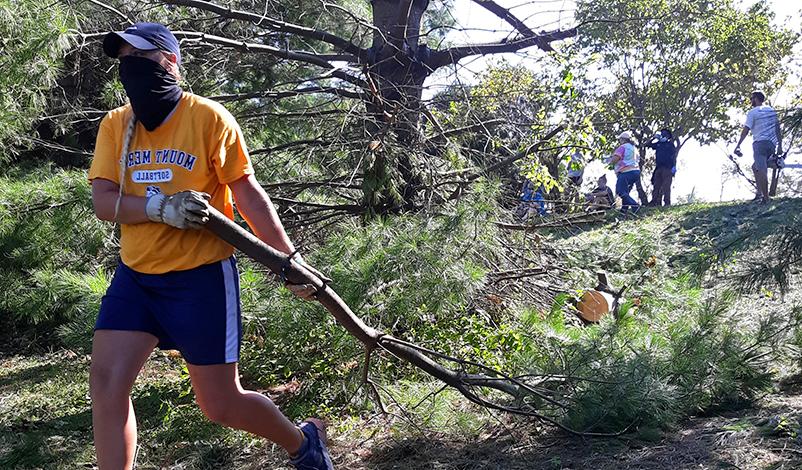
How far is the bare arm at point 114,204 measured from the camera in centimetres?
231

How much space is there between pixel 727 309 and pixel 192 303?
2.86 m

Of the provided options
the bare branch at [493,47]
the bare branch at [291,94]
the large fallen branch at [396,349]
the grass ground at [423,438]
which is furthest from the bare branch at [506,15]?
the large fallen branch at [396,349]

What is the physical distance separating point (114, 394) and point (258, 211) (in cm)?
74

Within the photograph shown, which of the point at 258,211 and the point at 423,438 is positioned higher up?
the point at 258,211

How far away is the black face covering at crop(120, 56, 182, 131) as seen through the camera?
238cm

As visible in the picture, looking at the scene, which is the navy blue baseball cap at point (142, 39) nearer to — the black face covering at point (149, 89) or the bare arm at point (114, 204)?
the black face covering at point (149, 89)

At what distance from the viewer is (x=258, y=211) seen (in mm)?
2455

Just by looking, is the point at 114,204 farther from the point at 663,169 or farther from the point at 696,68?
the point at 696,68

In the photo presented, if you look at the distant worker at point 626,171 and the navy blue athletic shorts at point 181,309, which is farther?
the distant worker at point 626,171

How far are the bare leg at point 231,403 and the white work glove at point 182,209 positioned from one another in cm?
50

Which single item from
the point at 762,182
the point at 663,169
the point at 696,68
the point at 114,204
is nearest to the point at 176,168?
the point at 114,204

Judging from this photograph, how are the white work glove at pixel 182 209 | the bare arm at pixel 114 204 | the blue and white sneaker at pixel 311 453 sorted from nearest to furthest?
the white work glove at pixel 182 209
the bare arm at pixel 114 204
the blue and white sneaker at pixel 311 453

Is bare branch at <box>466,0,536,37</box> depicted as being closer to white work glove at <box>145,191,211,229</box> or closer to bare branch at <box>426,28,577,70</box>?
bare branch at <box>426,28,577,70</box>

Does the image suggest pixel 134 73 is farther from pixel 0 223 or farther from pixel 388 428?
pixel 0 223
